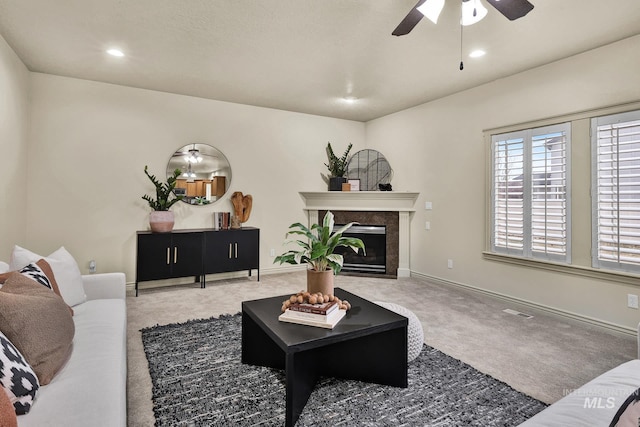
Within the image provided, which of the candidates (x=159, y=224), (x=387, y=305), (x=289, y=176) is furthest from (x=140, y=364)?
(x=289, y=176)

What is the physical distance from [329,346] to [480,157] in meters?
3.16

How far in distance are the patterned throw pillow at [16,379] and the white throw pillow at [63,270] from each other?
1.16m

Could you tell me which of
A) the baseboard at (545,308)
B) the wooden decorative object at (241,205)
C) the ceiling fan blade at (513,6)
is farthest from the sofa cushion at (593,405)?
the wooden decorative object at (241,205)

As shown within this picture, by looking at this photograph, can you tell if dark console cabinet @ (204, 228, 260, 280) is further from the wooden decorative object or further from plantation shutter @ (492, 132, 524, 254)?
plantation shutter @ (492, 132, 524, 254)

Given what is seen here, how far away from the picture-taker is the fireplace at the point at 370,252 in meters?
5.32

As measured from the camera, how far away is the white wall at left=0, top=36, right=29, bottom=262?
3.10 metres

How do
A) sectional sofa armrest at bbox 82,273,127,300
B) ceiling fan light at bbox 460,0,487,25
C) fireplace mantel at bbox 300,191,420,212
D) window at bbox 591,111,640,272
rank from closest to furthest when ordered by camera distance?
1. ceiling fan light at bbox 460,0,487,25
2. sectional sofa armrest at bbox 82,273,127,300
3. window at bbox 591,111,640,272
4. fireplace mantel at bbox 300,191,420,212

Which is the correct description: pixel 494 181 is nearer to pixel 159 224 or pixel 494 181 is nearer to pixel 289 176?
pixel 289 176

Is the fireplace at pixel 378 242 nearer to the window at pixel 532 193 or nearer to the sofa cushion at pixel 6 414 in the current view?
the window at pixel 532 193

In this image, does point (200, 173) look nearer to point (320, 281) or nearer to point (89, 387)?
point (320, 281)

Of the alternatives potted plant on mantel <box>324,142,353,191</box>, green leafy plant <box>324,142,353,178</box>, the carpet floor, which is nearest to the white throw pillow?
the carpet floor

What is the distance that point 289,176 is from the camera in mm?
5500

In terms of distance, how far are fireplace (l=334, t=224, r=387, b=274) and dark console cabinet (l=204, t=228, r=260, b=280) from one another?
1435mm

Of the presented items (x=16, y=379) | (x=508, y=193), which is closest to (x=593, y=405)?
(x=16, y=379)
